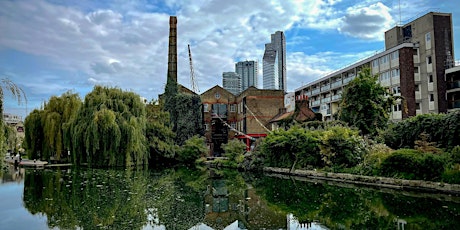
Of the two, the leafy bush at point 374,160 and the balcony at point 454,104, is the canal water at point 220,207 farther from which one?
the balcony at point 454,104

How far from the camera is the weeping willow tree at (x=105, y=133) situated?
29.2 metres

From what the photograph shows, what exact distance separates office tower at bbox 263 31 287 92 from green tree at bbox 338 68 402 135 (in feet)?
278

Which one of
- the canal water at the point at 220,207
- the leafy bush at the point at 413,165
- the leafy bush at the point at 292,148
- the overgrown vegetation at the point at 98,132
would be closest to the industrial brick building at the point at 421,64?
the leafy bush at the point at 292,148

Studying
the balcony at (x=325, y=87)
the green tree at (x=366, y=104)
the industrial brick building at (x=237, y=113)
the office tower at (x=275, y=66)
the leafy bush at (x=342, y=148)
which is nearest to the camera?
the leafy bush at (x=342, y=148)

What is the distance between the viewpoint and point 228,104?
55562mm

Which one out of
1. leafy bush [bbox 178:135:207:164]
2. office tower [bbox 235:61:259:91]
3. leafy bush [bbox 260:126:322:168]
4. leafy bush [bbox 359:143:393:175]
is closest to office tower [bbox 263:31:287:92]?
office tower [bbox 235:61:259:91]

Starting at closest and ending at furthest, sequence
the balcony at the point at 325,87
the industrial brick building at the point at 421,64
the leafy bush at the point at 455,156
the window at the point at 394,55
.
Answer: the leafy bush at the point at 455,156
the industrial brick building at the point at 421,64
the window at the point at 394,55
the balcony at the point at 325,87

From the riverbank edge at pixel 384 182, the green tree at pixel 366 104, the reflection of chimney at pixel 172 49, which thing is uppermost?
the reflection of chimney at pixel 172 49

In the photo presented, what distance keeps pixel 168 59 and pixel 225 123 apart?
1183cm

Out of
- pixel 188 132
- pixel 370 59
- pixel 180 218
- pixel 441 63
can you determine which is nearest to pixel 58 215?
pixel 180 218

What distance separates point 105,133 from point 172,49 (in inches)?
967

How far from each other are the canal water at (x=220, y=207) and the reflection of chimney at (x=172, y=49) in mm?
31883

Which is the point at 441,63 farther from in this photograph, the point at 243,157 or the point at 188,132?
the point at 188,132

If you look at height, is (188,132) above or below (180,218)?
above
